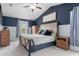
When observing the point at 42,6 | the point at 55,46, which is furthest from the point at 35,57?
the point at 42,6

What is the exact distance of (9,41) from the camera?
6.22 feet

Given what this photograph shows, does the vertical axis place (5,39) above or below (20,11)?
below

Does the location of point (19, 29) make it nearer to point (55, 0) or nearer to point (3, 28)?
point (3, 28)

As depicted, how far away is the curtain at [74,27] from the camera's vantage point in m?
1.94

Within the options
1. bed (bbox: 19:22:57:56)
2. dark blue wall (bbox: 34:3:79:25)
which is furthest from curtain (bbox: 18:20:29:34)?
dark blue wall (bbox: 34:3:79:25)

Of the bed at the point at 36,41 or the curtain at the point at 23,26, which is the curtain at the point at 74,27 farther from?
the curtain at the point at 23,26

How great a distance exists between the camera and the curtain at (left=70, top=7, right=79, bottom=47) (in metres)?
1.94

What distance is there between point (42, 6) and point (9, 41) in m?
0.95

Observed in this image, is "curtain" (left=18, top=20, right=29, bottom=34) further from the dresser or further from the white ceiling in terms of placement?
the dresser

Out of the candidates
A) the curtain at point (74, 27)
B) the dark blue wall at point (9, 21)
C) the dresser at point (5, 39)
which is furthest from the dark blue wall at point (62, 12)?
the dresser at point (5, 39)

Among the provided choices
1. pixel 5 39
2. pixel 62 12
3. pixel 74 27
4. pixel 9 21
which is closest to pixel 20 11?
pixel 9 21

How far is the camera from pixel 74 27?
199 centimetres

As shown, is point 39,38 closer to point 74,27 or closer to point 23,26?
point 23,26

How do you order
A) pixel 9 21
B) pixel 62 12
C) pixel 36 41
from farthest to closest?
pixel 62 12
pixel 36 41
pixel 9 21
